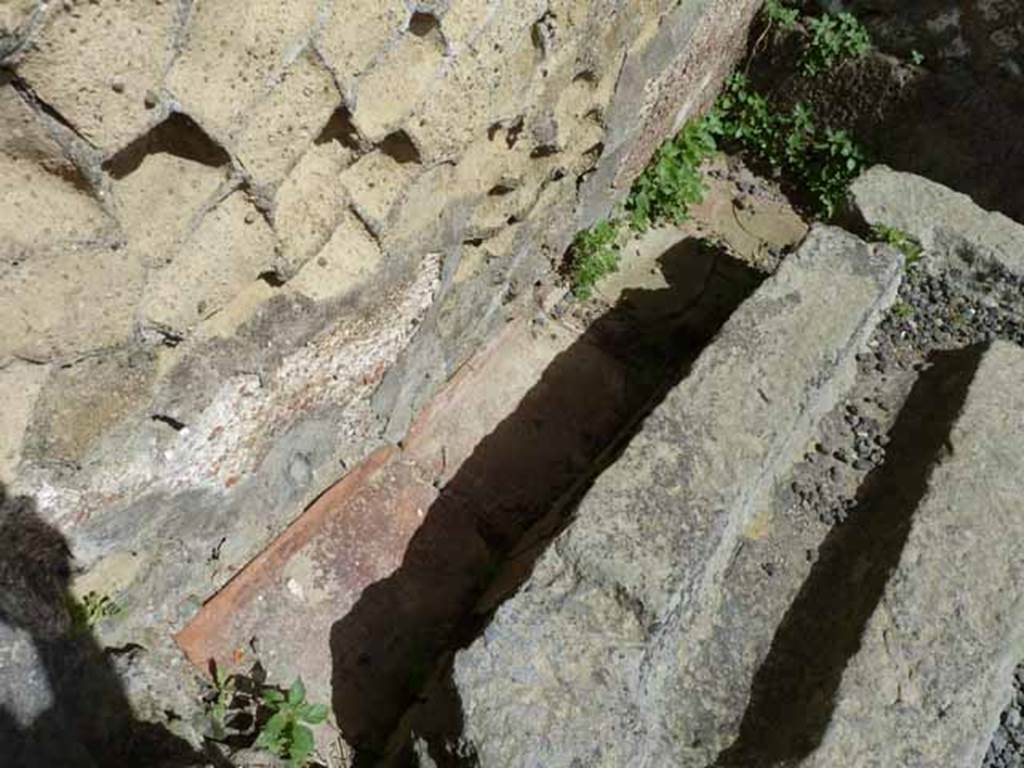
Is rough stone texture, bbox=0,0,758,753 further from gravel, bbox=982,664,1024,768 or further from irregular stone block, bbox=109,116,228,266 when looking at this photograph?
gravel, bbox=982,664,1024,768

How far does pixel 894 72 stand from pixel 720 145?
67 centimetres

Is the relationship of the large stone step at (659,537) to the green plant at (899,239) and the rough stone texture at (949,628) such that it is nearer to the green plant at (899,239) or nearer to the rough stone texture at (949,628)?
the green plant at (899,239)

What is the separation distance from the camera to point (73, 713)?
5.53ft

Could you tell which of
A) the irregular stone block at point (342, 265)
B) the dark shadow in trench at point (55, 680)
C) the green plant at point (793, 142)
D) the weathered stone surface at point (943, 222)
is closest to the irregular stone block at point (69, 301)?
the dark shadow in trench at point (55, 680)

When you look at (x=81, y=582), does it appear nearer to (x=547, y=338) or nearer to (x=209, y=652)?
(x=209, y=652)

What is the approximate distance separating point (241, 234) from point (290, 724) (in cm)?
102

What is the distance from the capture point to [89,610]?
1.87 m

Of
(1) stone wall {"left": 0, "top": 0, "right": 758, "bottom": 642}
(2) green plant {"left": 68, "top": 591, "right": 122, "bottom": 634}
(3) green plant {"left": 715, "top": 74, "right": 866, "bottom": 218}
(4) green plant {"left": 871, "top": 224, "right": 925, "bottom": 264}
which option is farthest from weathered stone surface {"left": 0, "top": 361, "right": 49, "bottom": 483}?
(3) green plant {"left": 715, "top": 74, "right": 866, "bottom": 218}

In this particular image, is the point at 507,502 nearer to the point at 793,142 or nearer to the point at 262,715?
the point at 262,715

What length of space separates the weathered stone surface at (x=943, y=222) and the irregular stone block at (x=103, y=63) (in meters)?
2.17

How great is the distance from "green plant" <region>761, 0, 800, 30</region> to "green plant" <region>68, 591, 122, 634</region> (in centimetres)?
312

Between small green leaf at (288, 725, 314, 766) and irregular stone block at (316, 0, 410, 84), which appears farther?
small green leaf at (288, 725, 314, 766)

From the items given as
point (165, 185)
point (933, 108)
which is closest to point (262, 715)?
point (165, 185)

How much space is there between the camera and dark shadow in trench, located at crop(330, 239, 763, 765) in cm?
222
